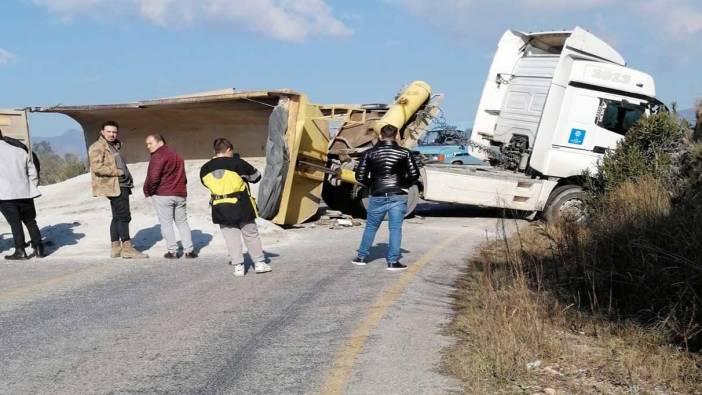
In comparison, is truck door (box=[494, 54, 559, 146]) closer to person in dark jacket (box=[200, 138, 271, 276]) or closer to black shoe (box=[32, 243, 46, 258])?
person in dark jacket (box=[200, 138, 271, 276])

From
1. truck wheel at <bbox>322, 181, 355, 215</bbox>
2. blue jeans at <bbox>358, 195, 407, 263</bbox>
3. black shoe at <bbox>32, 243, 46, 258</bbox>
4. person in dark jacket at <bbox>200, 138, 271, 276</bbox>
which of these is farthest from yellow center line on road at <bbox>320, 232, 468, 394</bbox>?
truck wheel at <bbox>322, 181, 355, 215</bbox>

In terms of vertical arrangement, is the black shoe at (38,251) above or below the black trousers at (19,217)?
below

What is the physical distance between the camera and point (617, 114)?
13867 millimetres

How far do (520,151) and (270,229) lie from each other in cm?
532

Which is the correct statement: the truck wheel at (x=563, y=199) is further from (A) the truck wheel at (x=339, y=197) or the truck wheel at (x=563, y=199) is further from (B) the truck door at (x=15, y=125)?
(B) the truck door at (x=15, y=125)

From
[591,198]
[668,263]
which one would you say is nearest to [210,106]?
[591,198]

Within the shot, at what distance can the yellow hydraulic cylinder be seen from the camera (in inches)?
546

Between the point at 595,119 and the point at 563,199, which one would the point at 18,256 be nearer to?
the point at 563,199

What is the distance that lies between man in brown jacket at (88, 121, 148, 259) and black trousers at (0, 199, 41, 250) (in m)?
1.01

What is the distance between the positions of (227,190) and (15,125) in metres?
4.69

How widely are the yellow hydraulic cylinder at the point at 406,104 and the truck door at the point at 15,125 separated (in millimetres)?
5843

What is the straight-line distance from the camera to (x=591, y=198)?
12422 millimetres

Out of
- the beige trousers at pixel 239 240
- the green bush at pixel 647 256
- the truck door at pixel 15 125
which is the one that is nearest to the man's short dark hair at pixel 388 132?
the beige trousers at pixel 239 240

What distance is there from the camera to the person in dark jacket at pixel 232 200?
8.09 meters
